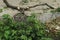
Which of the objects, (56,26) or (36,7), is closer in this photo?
(56,26)

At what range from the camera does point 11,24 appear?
4594 millimetres

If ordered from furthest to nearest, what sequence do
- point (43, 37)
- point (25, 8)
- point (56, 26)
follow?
point (25, 8) < point (56, 26) < point (43, 37)

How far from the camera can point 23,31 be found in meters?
4.45

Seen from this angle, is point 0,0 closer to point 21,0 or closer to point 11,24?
point 21,0

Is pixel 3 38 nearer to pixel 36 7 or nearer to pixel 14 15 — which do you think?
pixel 14 15

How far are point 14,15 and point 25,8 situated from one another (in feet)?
1.12

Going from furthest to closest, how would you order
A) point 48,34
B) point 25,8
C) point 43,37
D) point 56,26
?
point 25,8 < point 56,26 < point 48,34 < point 43,37

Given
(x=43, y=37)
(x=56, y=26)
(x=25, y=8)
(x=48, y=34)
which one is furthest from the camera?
(x=25, y=8)

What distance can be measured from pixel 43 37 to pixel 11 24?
566mm

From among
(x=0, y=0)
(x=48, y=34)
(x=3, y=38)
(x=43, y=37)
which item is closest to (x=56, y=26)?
(x=48, y=34)

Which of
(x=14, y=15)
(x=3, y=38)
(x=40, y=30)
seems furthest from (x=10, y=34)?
(x=14, y=15)

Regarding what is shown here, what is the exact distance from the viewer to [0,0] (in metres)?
6.02

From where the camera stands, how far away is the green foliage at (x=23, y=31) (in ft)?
14.6

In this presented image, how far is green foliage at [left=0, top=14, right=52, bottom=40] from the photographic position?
4438 millimetres
